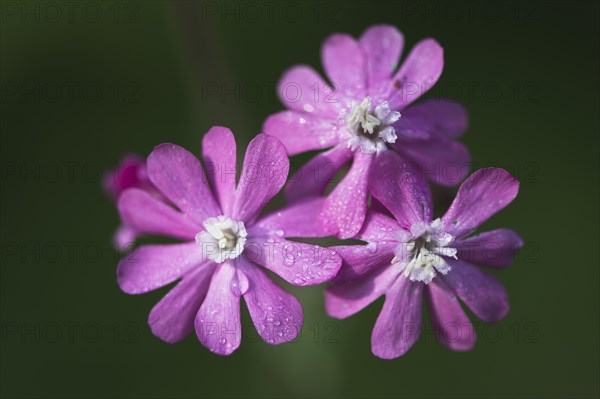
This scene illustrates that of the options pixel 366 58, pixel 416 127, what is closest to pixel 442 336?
pixel 416 127

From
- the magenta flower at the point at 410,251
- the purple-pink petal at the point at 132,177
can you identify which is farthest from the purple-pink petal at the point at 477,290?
the purple-pink petal at the point at 132,177

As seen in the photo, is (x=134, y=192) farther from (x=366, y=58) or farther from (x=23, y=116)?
(x=23, y=116)

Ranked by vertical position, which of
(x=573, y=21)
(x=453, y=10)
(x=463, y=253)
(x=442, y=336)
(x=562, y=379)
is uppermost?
(x=453, y=10)

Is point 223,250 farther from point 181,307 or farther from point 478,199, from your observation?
point 478,199

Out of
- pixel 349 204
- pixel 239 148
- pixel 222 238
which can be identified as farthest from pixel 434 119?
pixel 239 148

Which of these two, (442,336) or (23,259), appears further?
(23,259)

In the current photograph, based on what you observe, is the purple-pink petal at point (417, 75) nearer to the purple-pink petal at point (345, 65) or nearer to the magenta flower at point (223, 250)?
the purple-pink petal at point (345, 65)
